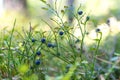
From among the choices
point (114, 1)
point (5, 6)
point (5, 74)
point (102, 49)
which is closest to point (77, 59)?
point (5, 74)

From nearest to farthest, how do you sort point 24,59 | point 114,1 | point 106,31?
point 24,59, point 106,31, point 114,1

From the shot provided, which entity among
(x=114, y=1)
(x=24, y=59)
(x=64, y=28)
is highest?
A: (x=114, y=1)

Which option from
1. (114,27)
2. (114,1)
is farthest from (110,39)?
(114,1)

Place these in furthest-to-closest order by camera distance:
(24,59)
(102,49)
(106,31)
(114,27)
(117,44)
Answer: (106,31) < (114,27) < (117,44) < (102,49) < (24,59)

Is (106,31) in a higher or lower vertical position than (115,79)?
higher

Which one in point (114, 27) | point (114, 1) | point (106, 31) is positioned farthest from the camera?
point (114, 1)

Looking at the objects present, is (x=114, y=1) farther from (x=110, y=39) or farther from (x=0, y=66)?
(x=0, y=66)

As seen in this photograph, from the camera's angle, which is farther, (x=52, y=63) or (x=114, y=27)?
(x=114, y=27)

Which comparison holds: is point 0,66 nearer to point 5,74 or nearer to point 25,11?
point 5,74

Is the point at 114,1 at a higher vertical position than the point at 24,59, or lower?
higher
